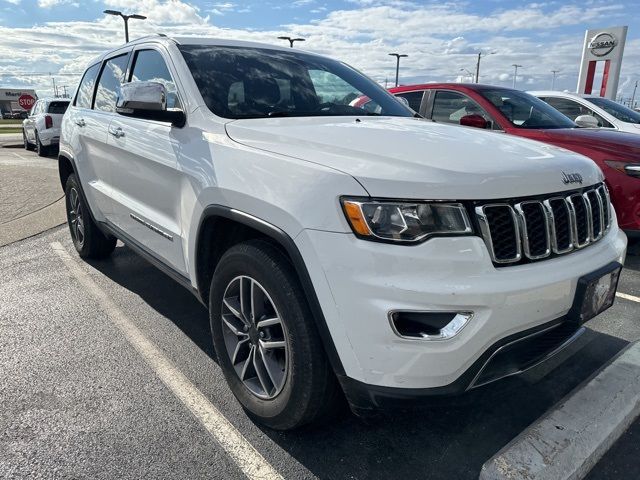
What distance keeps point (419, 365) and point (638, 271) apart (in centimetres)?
389

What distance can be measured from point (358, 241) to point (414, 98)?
17.0 feet

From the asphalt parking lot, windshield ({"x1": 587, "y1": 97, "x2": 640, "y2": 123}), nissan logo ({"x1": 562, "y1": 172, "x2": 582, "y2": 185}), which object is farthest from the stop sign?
nissan logo ({"x1": 562, "y1": 172, "x2": 582, "y2": 185})

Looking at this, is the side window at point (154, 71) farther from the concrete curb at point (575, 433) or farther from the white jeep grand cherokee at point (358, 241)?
Result: the concrete curb at point (575, 433)

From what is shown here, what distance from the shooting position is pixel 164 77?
3145mm

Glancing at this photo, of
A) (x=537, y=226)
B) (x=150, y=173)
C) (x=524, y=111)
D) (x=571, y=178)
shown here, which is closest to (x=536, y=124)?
(x=524, y=111)

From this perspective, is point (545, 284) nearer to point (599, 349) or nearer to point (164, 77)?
point (599, 349)

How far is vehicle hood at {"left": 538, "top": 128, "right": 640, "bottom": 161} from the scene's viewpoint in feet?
15.3

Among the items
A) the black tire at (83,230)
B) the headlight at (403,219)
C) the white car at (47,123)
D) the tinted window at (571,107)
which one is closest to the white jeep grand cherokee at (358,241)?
the headlight at (403,219)

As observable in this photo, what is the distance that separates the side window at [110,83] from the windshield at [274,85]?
1.05 meters

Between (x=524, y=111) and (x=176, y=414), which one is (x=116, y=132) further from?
(x=524, y=111)

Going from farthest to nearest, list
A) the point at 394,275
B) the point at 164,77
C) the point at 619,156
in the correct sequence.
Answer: the point at 619,156, the point at 164,77, the point at 394,275

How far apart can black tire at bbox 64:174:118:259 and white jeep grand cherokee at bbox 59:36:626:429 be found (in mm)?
1963

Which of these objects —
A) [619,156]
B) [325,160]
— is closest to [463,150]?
[325,160]

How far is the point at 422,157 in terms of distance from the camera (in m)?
1.99
